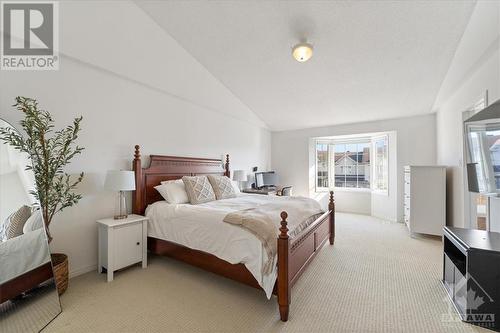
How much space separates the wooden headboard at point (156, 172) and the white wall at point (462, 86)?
3876 mm

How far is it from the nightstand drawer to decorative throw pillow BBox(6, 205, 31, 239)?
0.75m

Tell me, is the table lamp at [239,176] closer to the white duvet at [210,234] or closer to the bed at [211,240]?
the bed at [211,240]

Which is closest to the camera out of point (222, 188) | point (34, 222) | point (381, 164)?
point (34, 222)

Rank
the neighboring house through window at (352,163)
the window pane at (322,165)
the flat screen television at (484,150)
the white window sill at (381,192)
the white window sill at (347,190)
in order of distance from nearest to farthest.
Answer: the flat screen television at (484,150), the white window sill at (381,192), the neighboring house through window at (352,163), the white window sill at (347,190), the window pane at (322,165)

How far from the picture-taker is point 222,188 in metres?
3.61

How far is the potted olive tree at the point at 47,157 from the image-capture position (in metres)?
1.99

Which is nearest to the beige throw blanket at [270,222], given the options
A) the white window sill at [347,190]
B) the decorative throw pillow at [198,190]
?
the decorative throw pillow at [198,190]

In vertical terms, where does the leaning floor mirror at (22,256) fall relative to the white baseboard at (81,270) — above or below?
above

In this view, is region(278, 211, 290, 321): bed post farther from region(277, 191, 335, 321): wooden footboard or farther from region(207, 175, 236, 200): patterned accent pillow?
region(207, 175, 236, 200): patterned accent pillow

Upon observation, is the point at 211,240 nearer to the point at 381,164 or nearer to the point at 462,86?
the point at 462,86

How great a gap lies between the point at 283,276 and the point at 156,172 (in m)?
2.36

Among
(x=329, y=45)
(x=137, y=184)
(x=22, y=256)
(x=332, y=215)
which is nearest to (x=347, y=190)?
(x=332, y=215)

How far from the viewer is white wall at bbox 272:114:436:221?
4.69 meters

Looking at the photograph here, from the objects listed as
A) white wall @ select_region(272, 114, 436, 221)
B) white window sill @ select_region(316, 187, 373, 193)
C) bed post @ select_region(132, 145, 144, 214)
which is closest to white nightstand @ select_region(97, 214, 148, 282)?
bed post @ select_region(132, 145, 144, 214)
